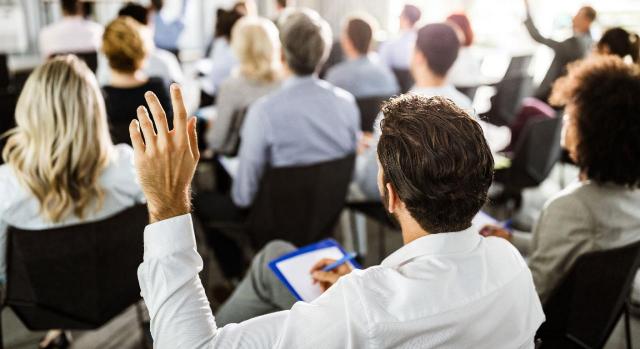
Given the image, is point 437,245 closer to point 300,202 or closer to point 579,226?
point 579,226

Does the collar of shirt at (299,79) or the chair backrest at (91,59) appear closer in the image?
the collar of shirt at (299,79)

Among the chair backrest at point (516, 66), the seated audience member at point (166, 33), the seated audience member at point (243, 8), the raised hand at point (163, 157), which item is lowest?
the seated audience member at point (166, 33)

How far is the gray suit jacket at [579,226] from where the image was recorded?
5.16 feet

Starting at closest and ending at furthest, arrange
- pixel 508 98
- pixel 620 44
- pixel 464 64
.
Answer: pixel 620 44
pixel 508 98
pixel 464 64

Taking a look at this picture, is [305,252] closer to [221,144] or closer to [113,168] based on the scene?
[113,168]

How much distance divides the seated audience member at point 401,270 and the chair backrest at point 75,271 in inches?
32.2

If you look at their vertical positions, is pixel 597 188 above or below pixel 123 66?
above

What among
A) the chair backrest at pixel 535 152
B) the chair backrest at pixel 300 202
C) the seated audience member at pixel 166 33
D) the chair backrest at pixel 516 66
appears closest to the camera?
the chair backrest at pixel 300 202

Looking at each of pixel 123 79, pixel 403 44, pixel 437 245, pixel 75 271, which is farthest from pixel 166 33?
pixel 437 245

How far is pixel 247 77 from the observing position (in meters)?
3.35

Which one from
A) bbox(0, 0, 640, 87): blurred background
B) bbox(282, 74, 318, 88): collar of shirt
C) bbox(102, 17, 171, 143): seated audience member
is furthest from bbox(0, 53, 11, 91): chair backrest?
bbox(282, 74, 318, 88): collar of shirt

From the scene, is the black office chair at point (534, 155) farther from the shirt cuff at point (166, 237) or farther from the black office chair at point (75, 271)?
the shirt cuff at point (166, 237)

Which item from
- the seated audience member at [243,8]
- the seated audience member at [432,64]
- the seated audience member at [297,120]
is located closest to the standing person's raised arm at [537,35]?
the seated audience member at [432,64]

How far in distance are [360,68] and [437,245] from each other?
319 centimetres
